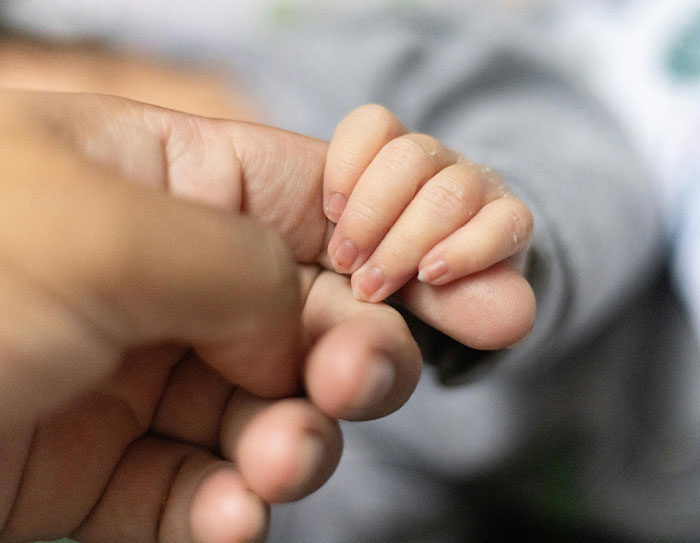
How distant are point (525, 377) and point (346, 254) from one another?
324mm

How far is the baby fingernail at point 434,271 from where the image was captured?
0.30 metres

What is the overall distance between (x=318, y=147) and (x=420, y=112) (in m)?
0.30

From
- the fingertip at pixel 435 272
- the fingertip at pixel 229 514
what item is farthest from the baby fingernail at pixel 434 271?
the fingertip at pixel 229 514

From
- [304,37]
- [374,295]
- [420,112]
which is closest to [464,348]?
[374,295]

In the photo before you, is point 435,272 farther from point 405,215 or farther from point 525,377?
point 525,377

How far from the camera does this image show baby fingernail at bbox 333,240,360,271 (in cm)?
32

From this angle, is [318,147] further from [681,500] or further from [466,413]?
[681,500]

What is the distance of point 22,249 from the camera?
0.18 metres

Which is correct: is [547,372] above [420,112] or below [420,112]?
below

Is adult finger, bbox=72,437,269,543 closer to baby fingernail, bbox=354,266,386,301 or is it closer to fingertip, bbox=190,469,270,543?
fingertip, bbox=190,469,270,543

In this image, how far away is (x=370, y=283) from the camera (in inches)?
12.3

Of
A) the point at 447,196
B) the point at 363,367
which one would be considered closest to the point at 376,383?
the point at 363,367

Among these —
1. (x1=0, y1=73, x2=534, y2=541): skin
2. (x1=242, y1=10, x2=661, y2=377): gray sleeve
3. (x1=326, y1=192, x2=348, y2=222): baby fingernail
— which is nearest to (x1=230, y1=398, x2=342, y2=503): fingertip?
(x1=0, y1=73, x2=534, y2=541): skin

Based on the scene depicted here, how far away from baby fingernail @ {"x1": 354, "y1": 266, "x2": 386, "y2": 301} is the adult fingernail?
60 mm
